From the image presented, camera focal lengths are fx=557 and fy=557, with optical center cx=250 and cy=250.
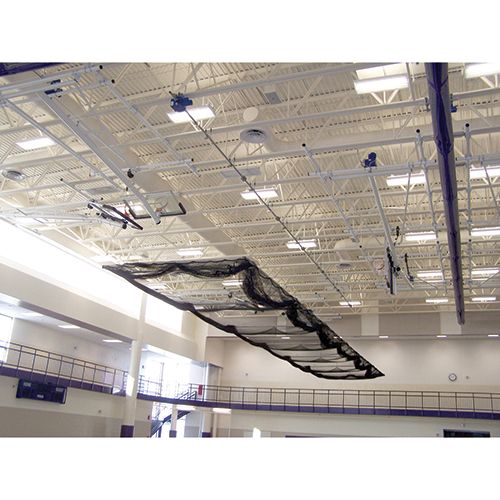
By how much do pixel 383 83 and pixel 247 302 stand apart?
6152 millimetres

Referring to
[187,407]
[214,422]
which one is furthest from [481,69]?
[214,422]

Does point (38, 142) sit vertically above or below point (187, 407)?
above

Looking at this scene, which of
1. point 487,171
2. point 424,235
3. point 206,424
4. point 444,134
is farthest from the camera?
point 206,424

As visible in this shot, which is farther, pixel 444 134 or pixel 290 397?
pixel 290 397

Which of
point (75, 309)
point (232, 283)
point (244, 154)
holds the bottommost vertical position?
Result: point (232, 283)

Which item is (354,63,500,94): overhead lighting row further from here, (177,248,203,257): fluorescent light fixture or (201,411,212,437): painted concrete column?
(201,411,212,437): painted concrete column

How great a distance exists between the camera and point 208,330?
3491 cm

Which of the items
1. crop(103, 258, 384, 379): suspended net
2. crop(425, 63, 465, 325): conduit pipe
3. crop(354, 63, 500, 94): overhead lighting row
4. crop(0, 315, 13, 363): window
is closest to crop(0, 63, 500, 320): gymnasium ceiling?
crop(103, 258, 384, 379): suspended net

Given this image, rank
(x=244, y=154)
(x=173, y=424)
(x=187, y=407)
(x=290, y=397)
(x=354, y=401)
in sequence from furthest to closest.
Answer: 1. (x=290, y=397)
2. (x=354, y=401)
3. (x=187, y=407)
4. (x=173, y=424)
5. (x=244, y=154)

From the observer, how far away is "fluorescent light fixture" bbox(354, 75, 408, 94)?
10664 millimetres

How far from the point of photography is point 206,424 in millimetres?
35250

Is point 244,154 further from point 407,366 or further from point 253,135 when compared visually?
point 407,366

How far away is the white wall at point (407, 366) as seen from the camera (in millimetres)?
32781
